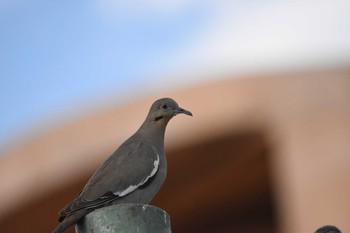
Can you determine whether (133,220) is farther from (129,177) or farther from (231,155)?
(231,155)

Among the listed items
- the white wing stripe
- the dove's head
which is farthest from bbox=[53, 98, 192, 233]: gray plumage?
the dove's head

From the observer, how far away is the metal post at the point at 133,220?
5.47 metres

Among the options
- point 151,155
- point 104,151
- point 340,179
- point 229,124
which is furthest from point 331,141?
point 151,155

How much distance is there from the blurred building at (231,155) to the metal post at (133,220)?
13058 mm

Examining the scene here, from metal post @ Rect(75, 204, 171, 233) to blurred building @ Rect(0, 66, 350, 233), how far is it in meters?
13.1

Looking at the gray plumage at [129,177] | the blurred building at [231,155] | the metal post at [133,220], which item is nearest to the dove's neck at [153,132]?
the gray plumage at [129,177]

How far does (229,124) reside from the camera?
813 inches

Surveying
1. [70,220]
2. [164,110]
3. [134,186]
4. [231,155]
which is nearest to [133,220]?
[70,220]

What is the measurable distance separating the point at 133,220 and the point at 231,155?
54.8 feet

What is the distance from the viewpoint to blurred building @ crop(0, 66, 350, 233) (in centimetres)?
1919

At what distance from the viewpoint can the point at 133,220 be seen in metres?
5.48

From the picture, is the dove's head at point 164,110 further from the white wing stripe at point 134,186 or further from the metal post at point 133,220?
the metal post at point 133,220

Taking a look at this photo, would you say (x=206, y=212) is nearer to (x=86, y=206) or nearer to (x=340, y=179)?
(x=340, y=179)

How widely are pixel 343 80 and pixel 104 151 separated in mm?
5184
